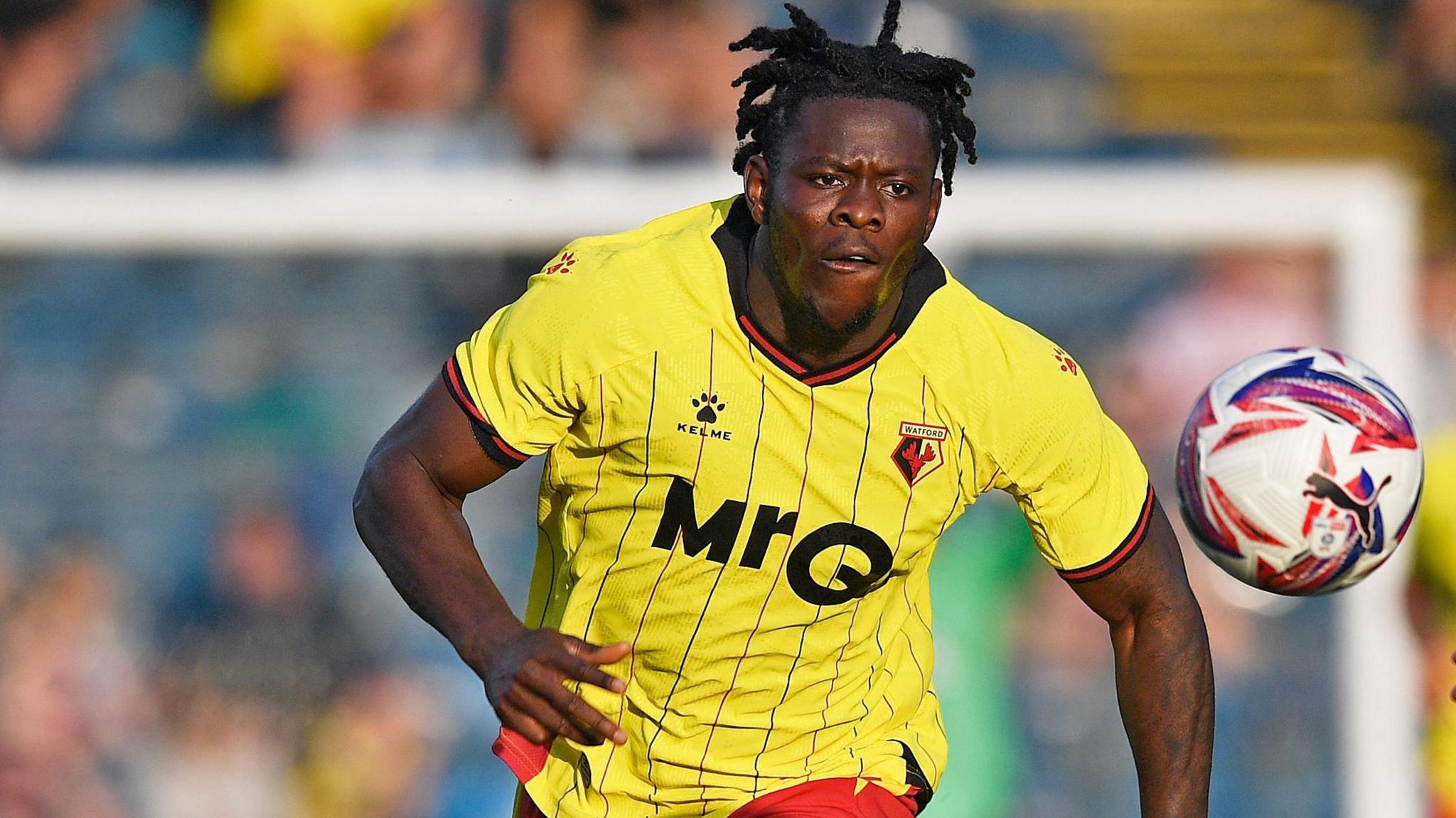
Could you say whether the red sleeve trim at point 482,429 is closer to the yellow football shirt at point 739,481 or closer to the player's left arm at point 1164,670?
the yellow football shirt at point 739,481

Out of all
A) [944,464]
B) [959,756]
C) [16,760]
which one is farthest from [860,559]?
[16,760]

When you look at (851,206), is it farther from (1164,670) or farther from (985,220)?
(985,220)

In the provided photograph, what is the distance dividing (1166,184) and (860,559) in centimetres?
505

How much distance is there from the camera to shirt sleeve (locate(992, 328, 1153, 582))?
12.2ft

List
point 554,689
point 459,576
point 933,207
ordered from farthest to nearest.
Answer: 1. point 933,207
2. point 459,576
3. point 554,689

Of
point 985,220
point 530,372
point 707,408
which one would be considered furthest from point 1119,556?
point 985,220

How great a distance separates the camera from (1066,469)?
3.76m

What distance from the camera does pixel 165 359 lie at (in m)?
8.69

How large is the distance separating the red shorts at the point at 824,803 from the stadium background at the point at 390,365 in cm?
422

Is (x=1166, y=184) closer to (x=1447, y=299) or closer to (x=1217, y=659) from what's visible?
(x=1447, y=299)

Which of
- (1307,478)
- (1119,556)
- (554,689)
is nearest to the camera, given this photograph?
(554,689)

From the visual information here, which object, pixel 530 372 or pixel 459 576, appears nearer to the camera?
pixel 459 576

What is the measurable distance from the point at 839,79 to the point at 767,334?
20.4 inches

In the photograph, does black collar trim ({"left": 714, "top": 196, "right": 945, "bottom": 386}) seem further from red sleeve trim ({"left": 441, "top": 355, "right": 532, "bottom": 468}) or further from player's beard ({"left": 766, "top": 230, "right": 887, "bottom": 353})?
red sleeve trim ({"left": 441, "top": 355, "right": 532, "bottom": 468})
